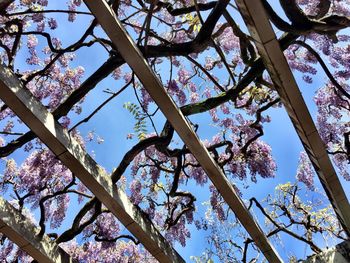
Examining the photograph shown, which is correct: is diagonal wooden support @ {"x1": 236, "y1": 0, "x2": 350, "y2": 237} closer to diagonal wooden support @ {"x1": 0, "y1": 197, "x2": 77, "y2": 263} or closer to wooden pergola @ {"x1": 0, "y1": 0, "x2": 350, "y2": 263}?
wooden pergola @ {"x1": 0, "y1": 0, "x2": 350, "y2": 263}

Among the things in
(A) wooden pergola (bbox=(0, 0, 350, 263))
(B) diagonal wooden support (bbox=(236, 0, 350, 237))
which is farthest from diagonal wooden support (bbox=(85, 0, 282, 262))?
(B) diagonal wooden support (bbox=(236, 0, 350, 237))

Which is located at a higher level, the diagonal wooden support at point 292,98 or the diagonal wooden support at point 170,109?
the diagonal wooden support at point 292,98

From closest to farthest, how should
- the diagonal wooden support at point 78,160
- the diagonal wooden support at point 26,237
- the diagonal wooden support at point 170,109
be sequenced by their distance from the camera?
the diagonal wooden support at point 170,109 → the diagonal wooden support at point 78,160 → the diagonal wooden support at point 26,237

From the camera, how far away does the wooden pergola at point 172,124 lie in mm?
2061

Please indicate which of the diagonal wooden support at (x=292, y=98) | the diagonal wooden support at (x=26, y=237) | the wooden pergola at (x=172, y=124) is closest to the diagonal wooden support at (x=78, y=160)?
the wooden pergola at (x=172, y=124)

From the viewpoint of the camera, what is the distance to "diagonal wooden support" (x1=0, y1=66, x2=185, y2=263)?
2.25 m

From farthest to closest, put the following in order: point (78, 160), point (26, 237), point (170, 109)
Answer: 1. point (26, 237)
2. point (78, 160)
3. point (170, 109)

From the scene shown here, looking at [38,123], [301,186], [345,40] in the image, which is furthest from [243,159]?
[38,123]

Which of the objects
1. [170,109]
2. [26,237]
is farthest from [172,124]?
[26,237]

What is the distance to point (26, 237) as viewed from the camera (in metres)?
2.93

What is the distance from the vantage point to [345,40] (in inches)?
184

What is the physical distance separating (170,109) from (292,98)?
679mm

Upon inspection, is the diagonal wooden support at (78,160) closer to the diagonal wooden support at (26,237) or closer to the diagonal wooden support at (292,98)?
the diagonal wooden support at (26,237)

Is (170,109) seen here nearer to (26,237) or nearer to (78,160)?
(78,160)
